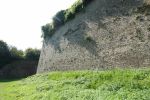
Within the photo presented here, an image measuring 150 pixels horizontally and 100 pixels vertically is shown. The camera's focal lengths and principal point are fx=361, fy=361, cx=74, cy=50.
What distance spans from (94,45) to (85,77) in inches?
164

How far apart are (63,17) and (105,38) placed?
29.2 feet

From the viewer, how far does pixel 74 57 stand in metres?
25.7

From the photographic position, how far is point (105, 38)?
21.8 meters

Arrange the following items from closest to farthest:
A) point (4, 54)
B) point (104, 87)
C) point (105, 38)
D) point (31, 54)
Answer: point (104, 87)
point (105, 38)
point (4, 54)
point (31, 54)

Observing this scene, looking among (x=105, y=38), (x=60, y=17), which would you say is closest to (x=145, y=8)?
(x=105, y=38)

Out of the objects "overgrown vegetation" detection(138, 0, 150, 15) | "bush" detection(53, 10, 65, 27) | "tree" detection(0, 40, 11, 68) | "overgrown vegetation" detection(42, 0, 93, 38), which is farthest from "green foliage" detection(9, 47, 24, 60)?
"overgrown vegetation" detection(138, 0, 150, 15)

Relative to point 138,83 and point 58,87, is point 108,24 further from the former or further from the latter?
point 138,83

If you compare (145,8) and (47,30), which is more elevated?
(47,30)

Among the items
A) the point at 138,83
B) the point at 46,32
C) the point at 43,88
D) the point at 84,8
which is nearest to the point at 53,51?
the point at 46,32

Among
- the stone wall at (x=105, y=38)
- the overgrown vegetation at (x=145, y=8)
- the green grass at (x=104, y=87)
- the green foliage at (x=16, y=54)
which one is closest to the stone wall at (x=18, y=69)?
the green foliage at (x=16, y=54)

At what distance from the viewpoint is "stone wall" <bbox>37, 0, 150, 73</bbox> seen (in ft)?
61.8

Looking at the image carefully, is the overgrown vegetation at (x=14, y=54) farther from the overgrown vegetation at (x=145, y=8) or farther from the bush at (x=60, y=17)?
the overgrown vegetation at (x=145, y=8)

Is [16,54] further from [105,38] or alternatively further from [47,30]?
[105,38]

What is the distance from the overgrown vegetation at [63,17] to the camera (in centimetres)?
2612
